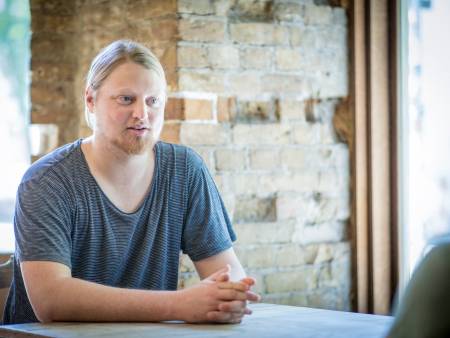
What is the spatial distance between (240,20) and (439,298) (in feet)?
7.15

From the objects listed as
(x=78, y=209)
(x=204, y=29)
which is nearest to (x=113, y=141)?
(x=78, y=209)

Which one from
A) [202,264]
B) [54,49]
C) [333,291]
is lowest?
[333,291]

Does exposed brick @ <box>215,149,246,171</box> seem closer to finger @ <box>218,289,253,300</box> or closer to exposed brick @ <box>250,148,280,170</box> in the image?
exposed brick @ <box>250,148,280,170</box>

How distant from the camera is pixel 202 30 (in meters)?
3.01

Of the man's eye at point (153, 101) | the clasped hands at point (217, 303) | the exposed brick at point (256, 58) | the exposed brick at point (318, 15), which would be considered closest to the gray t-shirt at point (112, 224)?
the man's eye at point (153, 101)

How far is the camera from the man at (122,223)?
6.63ft

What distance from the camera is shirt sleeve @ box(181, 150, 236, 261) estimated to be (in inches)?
96.3

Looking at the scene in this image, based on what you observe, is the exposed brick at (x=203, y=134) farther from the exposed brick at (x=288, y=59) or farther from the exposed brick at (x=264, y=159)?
the exposed brick at (x=288, y=59)

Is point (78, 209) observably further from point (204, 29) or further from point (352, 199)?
point (352, 199)

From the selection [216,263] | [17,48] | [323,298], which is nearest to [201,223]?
[216,263]

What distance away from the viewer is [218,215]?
8.20 feet

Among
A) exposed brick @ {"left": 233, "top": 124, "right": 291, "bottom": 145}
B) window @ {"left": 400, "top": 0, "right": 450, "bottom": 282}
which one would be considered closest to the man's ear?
exposed brick @ {"left": 233, "top": 124, "right": 291, "bottom": 145}

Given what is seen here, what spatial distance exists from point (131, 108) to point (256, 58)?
3.17 feet

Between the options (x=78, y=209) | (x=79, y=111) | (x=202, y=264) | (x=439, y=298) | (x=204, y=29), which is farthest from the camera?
(x=79, y=111)
